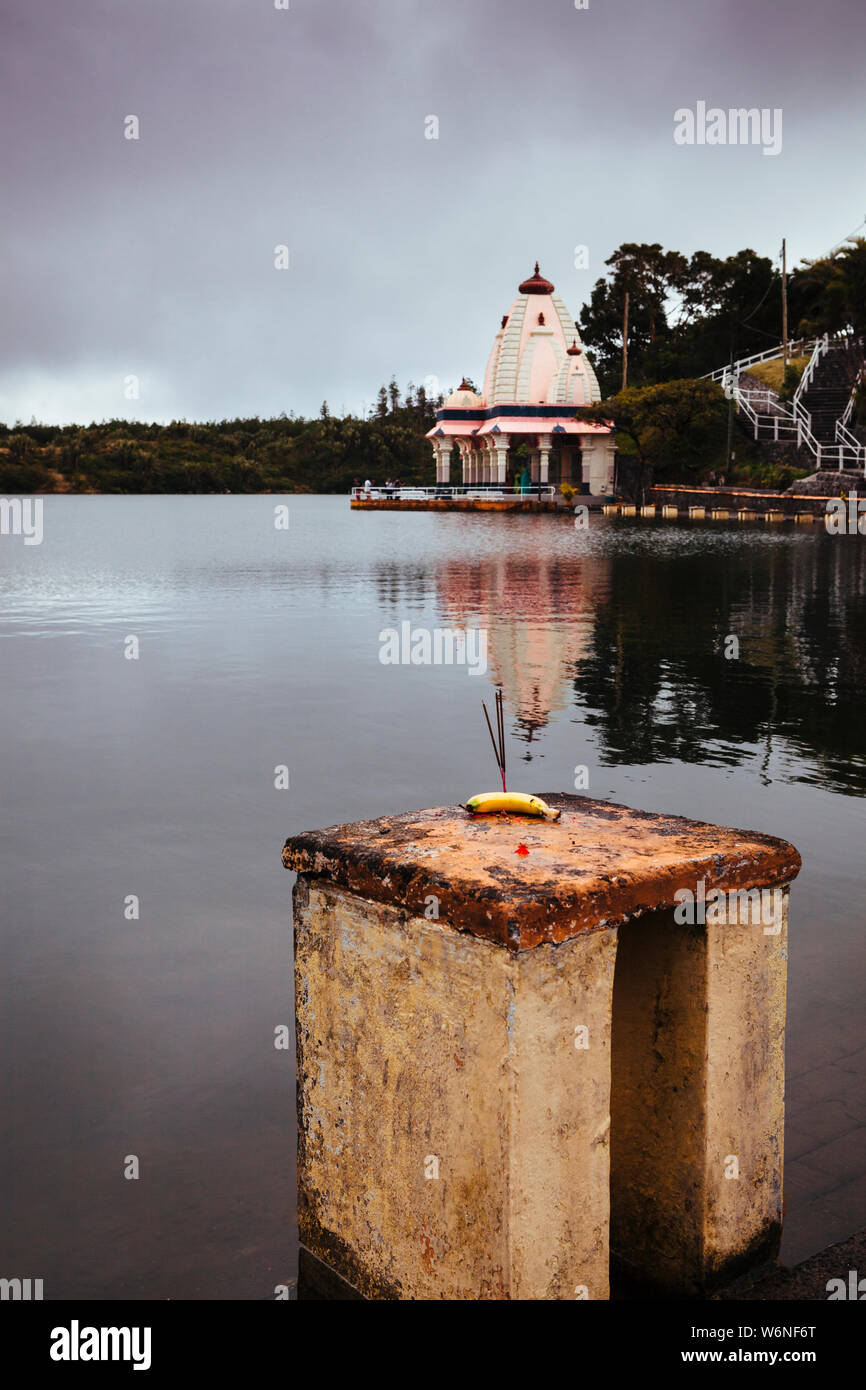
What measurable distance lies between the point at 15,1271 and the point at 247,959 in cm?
182

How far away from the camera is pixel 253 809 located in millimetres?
6859

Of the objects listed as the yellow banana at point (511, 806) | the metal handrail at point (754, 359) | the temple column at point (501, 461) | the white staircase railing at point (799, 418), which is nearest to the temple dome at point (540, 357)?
the temple column at point (501, 461)

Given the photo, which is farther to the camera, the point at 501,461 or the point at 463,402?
the point at 463,402

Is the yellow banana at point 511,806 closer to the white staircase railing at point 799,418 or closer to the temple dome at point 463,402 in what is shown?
the white staircase railing at point 799,418

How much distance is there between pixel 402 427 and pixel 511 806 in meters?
120

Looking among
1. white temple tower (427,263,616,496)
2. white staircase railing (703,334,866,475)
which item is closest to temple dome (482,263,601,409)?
white temple tower (427,263,616,496)

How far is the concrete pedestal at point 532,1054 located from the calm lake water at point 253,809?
389 millimetres

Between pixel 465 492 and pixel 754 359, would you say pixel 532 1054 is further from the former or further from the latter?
pixel 465 492

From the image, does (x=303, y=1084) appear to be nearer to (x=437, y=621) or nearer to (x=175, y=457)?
(x=437, y=621)

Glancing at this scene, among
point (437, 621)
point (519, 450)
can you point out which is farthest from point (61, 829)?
point (519, 450)

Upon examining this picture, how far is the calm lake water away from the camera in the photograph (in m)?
3.20

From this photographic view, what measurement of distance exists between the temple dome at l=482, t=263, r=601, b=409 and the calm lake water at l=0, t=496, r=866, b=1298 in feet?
149

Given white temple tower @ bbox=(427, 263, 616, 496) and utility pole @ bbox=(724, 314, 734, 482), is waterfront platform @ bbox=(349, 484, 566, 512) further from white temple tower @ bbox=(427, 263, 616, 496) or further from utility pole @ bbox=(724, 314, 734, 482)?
utility pole @ bbox=(724, 314, 734, 482)

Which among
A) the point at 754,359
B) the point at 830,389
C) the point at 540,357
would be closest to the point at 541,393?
the point at 540,357
